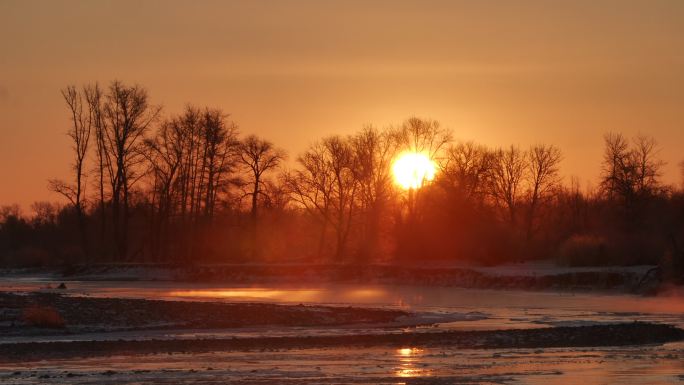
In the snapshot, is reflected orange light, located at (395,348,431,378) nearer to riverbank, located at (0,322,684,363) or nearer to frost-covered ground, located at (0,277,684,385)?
frost-covered ground, located at (0,277,684,385)

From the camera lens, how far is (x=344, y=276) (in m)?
73.4

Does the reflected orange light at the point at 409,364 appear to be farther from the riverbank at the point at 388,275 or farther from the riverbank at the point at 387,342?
the riverbank at the point at 388,275

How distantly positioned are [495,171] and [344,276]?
32027 mm

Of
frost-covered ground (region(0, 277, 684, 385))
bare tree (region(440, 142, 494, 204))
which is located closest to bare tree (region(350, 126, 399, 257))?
bare tree (region(440, 142, 494, 204))

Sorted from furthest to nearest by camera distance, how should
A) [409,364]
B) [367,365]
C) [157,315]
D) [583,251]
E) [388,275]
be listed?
[388,275], [583,251], [157,315], [409,364], [367,365]

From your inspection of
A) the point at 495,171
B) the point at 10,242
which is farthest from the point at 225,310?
the point at 10,242

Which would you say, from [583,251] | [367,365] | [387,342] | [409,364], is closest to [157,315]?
[387,342]

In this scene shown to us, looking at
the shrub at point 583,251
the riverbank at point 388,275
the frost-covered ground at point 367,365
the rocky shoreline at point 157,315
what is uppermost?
the shrub at point 583,251

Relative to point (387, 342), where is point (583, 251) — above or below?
above

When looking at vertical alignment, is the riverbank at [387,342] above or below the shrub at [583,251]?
below

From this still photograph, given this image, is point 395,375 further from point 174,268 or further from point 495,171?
point 495,171

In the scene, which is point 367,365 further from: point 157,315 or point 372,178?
point 372,178

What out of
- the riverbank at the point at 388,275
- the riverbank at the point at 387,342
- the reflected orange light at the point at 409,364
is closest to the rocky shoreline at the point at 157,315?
the riverbank at the point at 387,342

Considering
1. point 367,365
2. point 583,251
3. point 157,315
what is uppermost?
point 583,251
